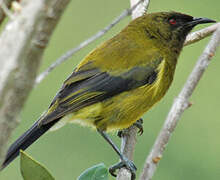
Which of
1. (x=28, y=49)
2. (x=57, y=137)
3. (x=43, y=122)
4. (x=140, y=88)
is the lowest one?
(x=57, y=137)

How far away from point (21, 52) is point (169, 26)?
324 centimetres

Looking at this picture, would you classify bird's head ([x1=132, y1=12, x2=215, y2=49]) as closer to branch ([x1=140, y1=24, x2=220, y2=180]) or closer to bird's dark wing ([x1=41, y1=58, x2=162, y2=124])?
bird's dark wing ([x1=41, y1=58, x2=162, y2=124])

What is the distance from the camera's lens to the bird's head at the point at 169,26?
4.43 m

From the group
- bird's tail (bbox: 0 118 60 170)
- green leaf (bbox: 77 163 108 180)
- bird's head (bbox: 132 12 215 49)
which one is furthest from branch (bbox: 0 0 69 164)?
bird's head (bbox: 132 12 215 49)

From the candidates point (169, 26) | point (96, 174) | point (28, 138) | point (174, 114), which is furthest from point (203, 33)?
point (174, 114)

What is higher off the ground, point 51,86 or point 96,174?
point 96,174

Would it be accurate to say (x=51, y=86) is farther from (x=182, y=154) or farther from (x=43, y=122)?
(x=43, y=122)

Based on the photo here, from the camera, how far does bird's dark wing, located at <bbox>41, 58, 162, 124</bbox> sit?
12.4ft

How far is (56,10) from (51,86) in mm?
4574

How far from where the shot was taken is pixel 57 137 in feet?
18.5

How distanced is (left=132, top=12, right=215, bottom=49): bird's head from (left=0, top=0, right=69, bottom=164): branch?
3034mm

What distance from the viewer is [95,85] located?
3947mm

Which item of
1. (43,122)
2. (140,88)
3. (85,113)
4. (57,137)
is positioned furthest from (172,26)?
(57,137)

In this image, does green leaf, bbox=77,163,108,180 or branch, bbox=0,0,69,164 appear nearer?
branch, bbox=0,0,69,164
